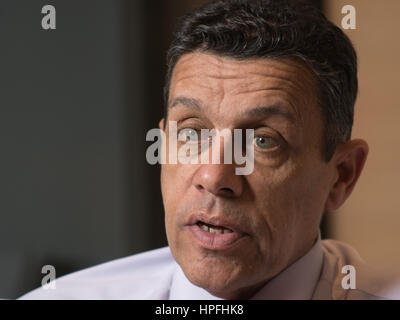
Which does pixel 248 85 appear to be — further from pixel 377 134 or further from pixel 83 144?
pixel 83 144

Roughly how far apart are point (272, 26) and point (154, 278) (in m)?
0.71

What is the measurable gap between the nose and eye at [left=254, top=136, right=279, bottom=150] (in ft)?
0.26

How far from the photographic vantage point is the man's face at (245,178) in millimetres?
990

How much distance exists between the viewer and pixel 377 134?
1.39m

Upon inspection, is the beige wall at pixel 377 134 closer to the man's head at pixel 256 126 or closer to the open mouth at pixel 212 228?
the man's head at pixel 256 126

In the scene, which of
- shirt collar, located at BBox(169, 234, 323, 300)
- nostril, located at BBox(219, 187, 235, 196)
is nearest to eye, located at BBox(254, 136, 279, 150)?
nostril, located at BBox(219, 187, 235, 196)

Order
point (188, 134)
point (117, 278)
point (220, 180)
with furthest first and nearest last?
point (117, 278), point (188, 134), point (220, 180)

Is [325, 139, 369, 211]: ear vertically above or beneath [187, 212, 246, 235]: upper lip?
above

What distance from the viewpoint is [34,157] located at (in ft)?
4.86

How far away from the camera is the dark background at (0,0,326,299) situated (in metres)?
1.45

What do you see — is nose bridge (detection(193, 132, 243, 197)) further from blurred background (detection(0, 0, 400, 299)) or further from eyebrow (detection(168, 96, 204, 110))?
blurred background (detection(0, 0, 400, 299))

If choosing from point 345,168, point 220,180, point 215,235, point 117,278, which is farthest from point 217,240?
point 117,278

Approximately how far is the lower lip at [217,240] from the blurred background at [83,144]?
490mm

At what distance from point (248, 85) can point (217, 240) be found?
0.30 meters
